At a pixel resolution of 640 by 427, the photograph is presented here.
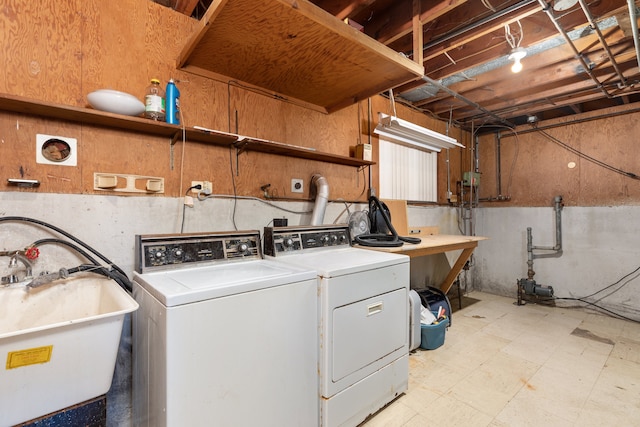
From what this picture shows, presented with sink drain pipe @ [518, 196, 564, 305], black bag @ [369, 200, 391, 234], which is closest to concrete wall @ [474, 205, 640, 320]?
sink drain pipe @ [518, 196, 564, 305]

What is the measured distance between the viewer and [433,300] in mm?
2848

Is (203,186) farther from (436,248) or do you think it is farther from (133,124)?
(436,248)

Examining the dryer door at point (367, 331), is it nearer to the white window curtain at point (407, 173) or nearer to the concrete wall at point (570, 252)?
the white window curtain at point (407, 173)

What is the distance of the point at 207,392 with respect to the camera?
107 cm

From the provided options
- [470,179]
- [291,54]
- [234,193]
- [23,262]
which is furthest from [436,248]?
[23,262]

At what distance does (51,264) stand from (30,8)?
127 cm

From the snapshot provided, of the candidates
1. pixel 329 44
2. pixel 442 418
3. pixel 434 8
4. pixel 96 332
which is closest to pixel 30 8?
pixel 329 44

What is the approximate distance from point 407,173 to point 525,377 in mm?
2258

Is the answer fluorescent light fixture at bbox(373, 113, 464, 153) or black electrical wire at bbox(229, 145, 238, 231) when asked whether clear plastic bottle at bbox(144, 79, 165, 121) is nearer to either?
black electrical wire at bbox(229, 145, 238, 231)

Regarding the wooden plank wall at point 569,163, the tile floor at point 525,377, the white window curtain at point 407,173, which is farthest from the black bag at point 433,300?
the wooden plank wall at point 569,163

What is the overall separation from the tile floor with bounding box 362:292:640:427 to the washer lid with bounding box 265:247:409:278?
922 millimetres

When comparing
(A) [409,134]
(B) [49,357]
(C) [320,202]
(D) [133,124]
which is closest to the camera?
(B) [49,357]

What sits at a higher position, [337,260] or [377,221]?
[377,221]

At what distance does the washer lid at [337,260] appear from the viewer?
4.82 feet
